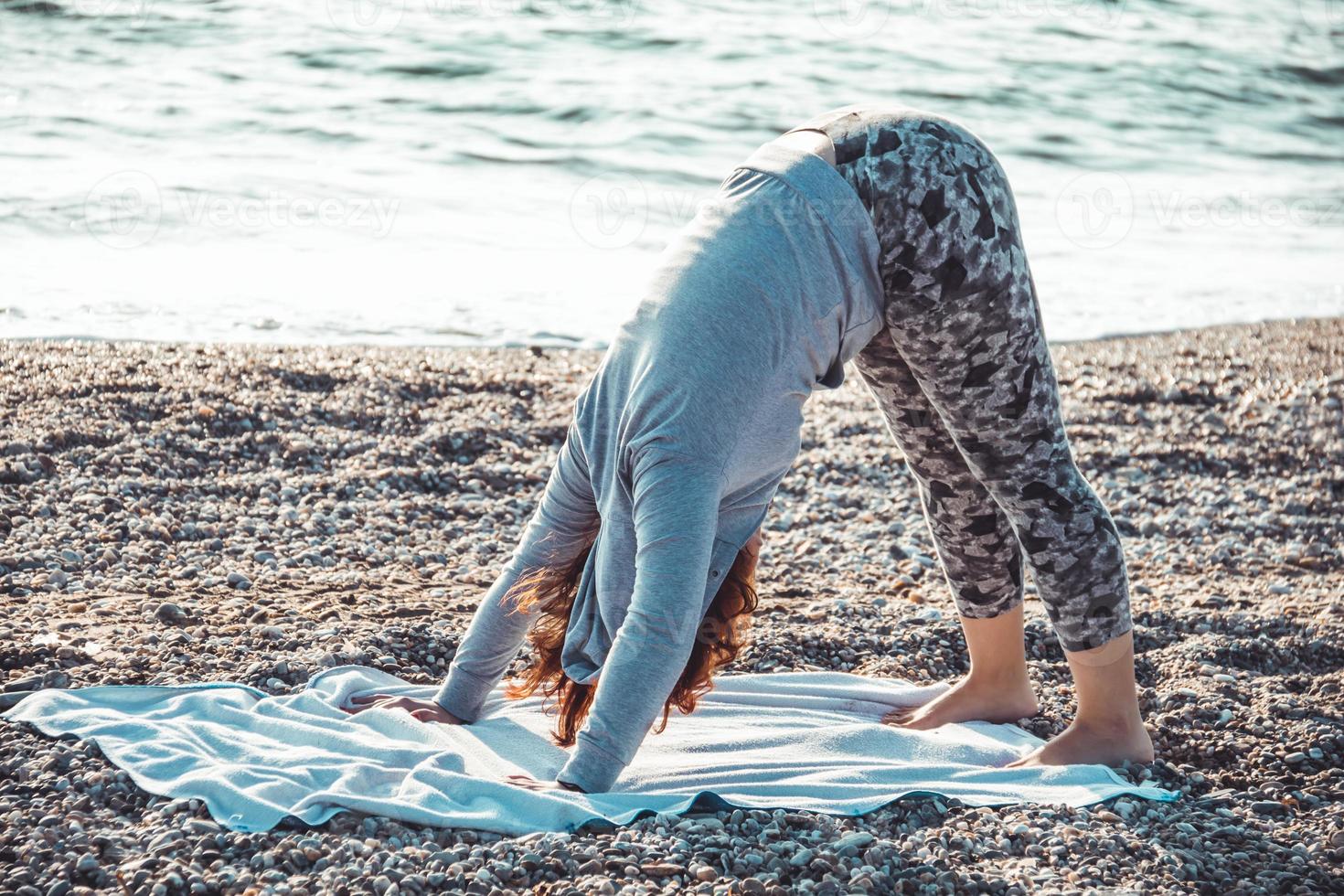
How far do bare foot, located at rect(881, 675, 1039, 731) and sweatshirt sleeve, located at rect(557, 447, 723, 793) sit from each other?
1.09 m

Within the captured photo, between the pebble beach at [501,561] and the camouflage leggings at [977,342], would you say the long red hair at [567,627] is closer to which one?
the pebble beach at [501,561]

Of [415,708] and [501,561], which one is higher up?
[415,708]

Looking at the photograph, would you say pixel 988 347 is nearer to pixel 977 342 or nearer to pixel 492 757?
pixel 977 342

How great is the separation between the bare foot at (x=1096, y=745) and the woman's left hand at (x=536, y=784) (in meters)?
1.08

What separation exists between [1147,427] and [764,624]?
3.08m

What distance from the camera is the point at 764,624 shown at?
4094mm

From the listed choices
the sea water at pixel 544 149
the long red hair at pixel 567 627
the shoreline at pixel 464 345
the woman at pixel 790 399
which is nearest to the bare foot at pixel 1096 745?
the woman at pixel 790 399

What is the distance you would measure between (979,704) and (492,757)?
1.32 meters

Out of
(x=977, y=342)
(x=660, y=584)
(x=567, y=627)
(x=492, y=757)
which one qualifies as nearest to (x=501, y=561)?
(x=492, y=757)

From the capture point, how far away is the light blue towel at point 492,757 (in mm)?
2631

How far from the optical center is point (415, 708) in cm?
320

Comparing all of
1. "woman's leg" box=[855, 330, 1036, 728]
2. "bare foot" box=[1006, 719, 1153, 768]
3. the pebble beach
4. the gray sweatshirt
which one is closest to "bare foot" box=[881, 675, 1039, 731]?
"woman's leg" box=[855, 330, 1036, 728]

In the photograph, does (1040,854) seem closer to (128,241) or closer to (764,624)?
(764,624)

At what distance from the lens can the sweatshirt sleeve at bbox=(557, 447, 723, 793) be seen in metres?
2.38
